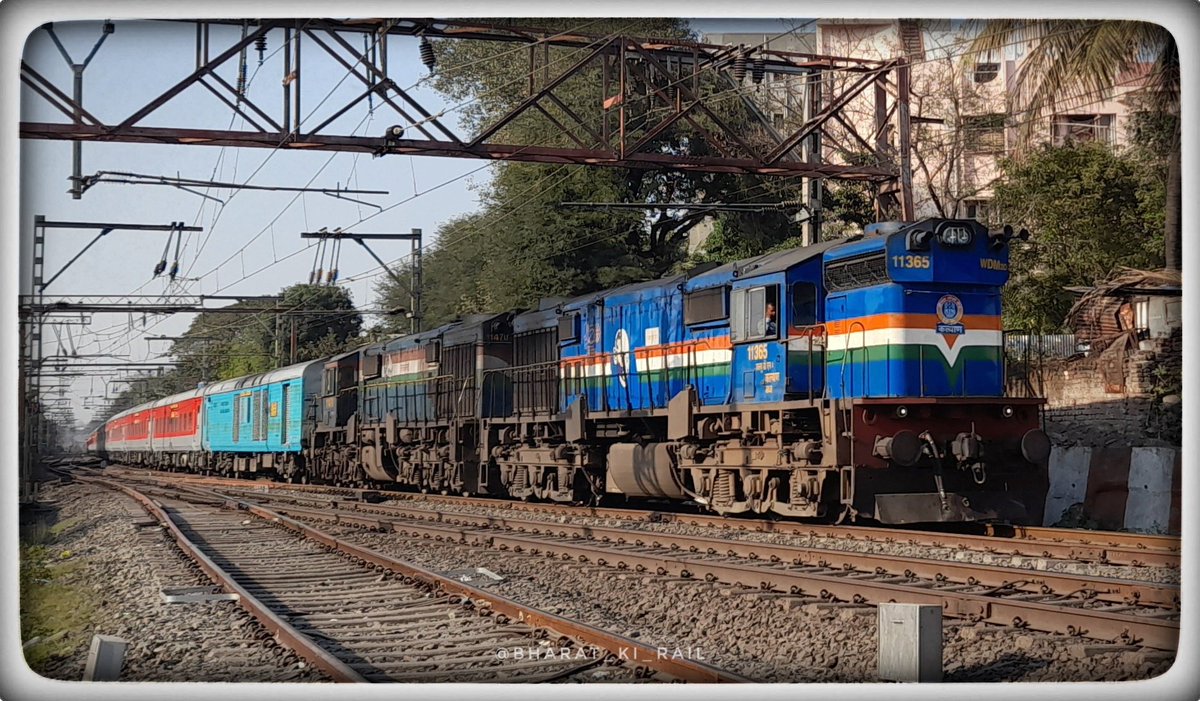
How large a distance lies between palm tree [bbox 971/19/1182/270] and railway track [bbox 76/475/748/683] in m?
3.63

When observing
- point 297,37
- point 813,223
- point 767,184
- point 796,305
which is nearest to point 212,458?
point 767,184

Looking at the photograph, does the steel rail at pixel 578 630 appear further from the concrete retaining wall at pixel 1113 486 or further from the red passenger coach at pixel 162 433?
the red passenger coach at pixel 162 433

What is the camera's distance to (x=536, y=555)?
1236 cm

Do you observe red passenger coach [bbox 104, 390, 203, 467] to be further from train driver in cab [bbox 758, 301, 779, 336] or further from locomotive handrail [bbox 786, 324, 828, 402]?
locomotive handrail [bbox 786, 324, 828, 402]

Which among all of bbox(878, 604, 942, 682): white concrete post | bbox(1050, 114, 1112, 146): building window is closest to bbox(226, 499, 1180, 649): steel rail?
bbox(878, 604, 942, 682): white concrete post

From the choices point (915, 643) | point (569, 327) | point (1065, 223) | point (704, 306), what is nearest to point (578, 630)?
point (915, 643)

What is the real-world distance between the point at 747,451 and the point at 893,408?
6.84 ft

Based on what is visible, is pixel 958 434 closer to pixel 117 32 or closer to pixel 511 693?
pixel 511 693

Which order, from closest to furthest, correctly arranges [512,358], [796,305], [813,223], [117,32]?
[117,32] < [796,305] < [813,223] < [512,358]

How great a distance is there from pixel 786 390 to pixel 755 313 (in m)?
1.05

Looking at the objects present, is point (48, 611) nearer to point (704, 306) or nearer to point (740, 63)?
point (740, 63)

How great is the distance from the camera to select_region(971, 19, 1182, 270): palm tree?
5.91m

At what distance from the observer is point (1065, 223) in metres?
21.8

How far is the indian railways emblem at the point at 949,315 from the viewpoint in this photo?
39.9 feet
